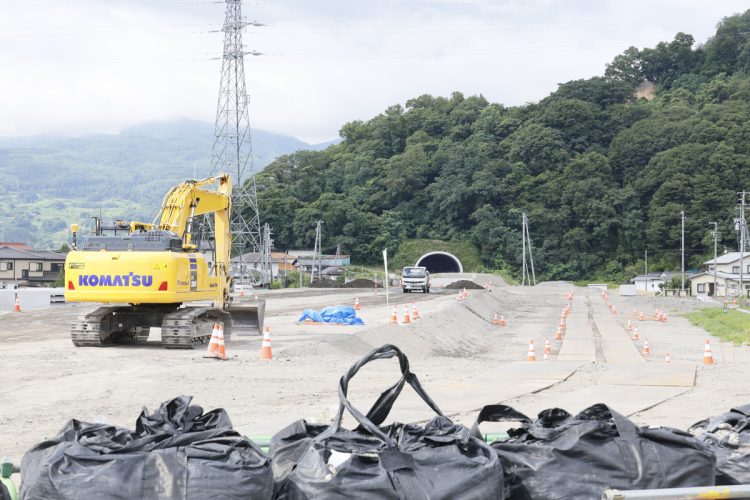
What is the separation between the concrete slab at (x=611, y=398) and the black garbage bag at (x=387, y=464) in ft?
27.9

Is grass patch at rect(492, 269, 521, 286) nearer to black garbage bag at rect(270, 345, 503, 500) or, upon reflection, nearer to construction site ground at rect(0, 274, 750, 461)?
construction site ground at rect(0, 274, 750, 461)

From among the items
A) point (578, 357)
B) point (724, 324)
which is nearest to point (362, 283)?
point (724, 324)

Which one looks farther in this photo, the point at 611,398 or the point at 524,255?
the point at 524,255

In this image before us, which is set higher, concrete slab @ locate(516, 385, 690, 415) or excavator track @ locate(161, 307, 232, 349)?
excavator track @ locate(161, 307, 232, 349)

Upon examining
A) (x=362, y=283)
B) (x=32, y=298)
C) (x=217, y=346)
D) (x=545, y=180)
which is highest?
(x=545, y=180)

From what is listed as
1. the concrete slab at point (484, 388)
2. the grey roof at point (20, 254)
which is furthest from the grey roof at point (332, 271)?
the concrete slab at point (484, 388)

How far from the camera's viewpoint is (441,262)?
119250mm

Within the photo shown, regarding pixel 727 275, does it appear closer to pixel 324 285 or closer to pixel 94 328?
pixel 324 285

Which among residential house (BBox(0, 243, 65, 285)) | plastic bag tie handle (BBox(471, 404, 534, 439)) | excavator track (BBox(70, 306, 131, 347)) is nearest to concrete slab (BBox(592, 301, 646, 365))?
excavator track (BBox(70, 306, 131, 347))

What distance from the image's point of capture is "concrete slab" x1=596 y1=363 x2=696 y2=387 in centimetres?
1668

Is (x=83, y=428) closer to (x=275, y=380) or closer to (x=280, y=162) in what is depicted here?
(x=275, y=380)

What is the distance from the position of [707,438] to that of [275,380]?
1205cm

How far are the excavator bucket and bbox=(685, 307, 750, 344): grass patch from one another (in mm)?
18882

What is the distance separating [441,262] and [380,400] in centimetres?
11487
